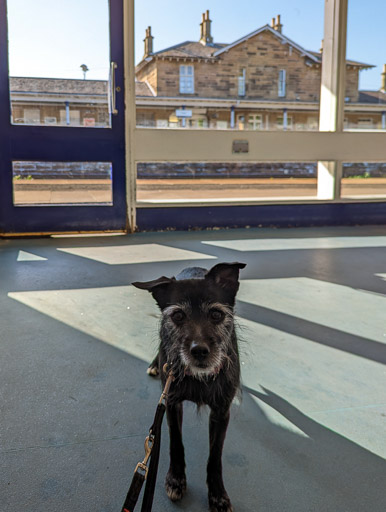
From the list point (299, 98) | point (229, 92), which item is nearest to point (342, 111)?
point (299, 98)

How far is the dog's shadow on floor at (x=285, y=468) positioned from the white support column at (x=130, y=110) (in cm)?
432

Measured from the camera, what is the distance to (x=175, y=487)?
4.20 ft

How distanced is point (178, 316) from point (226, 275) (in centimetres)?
17

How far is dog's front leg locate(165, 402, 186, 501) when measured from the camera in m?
1.28

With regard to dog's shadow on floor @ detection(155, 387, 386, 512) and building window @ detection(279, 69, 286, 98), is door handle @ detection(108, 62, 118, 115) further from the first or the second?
dog's shadow on floor @ detection(155, 387, 386, 512)

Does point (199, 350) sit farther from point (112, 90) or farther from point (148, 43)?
point (148, 43)

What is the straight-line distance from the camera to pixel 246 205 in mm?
6160

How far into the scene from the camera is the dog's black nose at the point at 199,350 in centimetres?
111

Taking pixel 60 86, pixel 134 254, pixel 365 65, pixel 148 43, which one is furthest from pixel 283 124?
pixel 134 254

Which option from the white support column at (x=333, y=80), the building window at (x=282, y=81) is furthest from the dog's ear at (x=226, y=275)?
the building window at (x=282, y=81)

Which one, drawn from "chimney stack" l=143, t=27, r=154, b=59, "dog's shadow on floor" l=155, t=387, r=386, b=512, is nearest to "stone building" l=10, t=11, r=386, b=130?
"chimney stack" l=143, t=27, r=154, b=59

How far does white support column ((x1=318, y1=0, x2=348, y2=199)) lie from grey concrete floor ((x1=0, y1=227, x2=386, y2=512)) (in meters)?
2.85

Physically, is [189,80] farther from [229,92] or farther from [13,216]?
[13,216]

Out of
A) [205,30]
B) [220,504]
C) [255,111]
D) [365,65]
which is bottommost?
Answer: [220,504]
